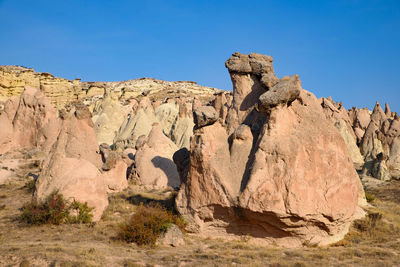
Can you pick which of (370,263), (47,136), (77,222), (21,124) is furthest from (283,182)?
(21,124)

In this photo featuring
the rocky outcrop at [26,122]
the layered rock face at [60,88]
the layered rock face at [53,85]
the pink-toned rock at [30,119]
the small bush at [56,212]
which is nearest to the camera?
the small bush at [56,212]

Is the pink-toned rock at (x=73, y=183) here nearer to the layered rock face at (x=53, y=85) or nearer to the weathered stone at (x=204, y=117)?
the weathered stone at (x=204, y=117)

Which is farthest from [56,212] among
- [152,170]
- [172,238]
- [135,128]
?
[135,128]

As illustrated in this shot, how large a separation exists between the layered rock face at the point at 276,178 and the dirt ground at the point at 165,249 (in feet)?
1.53

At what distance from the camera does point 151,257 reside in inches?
275

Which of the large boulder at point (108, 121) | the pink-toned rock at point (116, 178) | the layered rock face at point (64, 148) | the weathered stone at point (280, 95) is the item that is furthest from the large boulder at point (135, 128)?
the weathered stone at point (280, 95)

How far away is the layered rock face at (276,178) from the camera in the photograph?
319 inches

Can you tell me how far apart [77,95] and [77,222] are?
156 feet

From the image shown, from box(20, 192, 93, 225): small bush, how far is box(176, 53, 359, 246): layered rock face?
2488mm

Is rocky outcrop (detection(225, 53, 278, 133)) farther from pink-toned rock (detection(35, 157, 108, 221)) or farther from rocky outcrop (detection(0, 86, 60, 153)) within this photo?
rocky outcrop (detection(0, 86, 60, 153))

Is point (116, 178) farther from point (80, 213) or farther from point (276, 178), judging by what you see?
point (276, 178)

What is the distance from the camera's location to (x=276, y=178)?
8219mm

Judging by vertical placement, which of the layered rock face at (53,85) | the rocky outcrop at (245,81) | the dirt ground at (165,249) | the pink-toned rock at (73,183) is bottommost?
the dirt ground at (165,249)

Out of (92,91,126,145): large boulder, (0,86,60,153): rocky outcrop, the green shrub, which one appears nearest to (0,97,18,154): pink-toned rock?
(0,86,60,153): rocky outcrop
